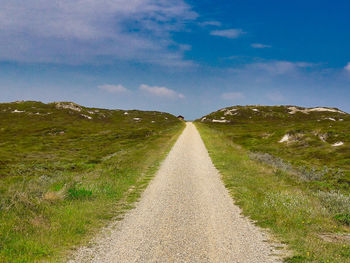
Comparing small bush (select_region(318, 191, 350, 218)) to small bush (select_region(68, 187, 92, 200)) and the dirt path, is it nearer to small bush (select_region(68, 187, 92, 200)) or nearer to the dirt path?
the dirt path

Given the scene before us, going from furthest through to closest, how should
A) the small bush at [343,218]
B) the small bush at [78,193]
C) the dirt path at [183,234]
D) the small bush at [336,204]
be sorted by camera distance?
the small bush at [78,193]
the small bush at [336,204]
the small bush at [343,218]
the dirt path at [183,234]

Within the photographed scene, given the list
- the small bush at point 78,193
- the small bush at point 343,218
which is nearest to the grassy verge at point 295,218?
the small bush at point 343,218

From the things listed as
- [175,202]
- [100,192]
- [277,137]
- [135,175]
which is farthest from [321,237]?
[277,137]

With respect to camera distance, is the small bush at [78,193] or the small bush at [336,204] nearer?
the small bush at [336,204]

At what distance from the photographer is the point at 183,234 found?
960cm

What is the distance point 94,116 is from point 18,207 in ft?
496

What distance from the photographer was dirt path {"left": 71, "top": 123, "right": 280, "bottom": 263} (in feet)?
26.1

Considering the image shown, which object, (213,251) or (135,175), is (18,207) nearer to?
(213,251)

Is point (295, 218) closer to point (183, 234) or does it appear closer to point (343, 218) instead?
point (343, 218)

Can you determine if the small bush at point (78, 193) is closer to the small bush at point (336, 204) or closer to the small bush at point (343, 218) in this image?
the small bush at point (343, 218)

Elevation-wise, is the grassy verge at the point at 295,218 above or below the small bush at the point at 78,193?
above

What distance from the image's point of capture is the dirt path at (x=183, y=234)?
7.96 m

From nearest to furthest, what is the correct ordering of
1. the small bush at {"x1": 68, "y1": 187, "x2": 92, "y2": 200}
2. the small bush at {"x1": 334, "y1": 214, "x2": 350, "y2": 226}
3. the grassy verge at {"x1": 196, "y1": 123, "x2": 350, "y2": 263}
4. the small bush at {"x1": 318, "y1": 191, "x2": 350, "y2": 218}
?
the grassy verge at {"x1": 196, "y1": 123, "x2": 350, "y2": 263}
the small bush at {"x1": 334, "y1": 214, "x2": 350, "y2": 226}
the small bush at {"x1": 318, "y1": 191, "x2": 350, "y2": 218}
the small bush at {"x1": 68, "y1": 187, "x2": 92, "y2": 200}

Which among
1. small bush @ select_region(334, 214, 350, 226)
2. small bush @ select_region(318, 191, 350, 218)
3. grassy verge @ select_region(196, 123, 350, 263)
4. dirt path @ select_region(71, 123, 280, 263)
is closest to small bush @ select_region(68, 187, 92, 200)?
dirt path @ select_region(71, 123, 280, 263)
